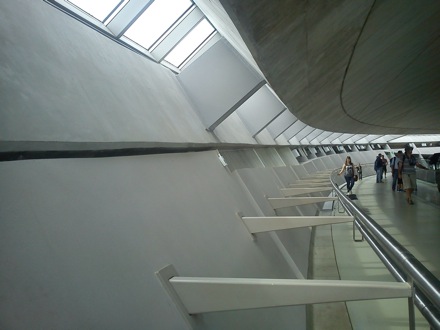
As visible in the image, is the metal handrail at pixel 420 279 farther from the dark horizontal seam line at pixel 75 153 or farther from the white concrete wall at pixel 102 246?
the dark horizontal seam line at pixel 75 153

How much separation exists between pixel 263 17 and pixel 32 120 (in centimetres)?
206

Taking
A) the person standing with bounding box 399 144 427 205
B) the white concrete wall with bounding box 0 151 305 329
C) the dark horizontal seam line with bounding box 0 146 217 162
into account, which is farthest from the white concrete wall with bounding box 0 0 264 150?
the person standing with bounding box 399 144 427 205

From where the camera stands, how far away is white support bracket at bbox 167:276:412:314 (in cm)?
155

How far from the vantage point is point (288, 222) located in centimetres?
310

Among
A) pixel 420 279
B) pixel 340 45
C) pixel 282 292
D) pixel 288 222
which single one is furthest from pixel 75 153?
pixel 340 45

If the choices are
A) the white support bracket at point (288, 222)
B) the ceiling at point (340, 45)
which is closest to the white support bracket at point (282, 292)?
the white support bracket at point (288, 222)

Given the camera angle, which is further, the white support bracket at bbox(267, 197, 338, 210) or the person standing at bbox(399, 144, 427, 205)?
the person standing at bbox(399, 144, 427, 205)

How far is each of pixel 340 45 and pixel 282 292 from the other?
3633 mm

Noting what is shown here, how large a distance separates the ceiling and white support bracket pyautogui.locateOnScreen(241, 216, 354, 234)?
1870mm

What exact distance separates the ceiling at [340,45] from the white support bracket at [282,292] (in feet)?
6.91

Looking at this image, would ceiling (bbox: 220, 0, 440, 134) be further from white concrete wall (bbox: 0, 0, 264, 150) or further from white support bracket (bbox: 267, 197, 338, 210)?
white support bracket (bbox: 267, 197, 338, 210)

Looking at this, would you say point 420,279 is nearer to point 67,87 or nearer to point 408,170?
point 67,87

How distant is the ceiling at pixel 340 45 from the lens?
112 inches

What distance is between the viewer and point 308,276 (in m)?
4.67
